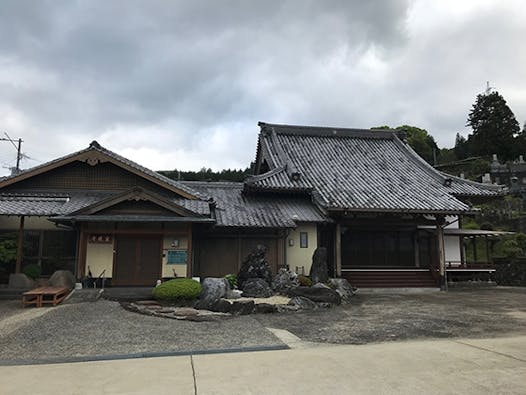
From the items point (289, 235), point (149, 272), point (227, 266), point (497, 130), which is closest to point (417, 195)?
point (289, 235)

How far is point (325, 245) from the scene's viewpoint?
803 inches

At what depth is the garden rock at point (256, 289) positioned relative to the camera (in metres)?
14.1

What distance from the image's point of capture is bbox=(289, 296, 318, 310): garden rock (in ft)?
42.8

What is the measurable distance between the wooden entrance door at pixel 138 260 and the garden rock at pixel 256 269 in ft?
11.9

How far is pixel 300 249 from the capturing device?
18734mm

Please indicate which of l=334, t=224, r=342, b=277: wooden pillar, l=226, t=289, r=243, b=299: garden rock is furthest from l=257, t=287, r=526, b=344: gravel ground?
l=334, t=224, r=342, b=277: wooden pillar

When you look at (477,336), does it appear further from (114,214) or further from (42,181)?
(42,181)

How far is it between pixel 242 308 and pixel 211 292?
152 cm

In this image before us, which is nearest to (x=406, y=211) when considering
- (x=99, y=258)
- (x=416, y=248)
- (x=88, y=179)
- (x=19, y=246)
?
(x=416, y=248)

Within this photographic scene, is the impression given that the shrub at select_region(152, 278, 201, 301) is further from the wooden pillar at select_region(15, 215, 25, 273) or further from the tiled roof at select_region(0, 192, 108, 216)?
the wooden pillar at select_region(15, 215, 25, 273)

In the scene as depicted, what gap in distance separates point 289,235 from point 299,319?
7.63m

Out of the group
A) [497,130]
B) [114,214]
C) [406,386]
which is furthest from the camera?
[497,130]

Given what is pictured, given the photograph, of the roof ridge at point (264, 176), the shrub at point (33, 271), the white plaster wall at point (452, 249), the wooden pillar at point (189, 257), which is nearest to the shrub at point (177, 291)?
the wooden pillar at point (189, 257)

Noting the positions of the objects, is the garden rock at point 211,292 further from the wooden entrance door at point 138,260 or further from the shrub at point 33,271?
the shrub at point 33,271
